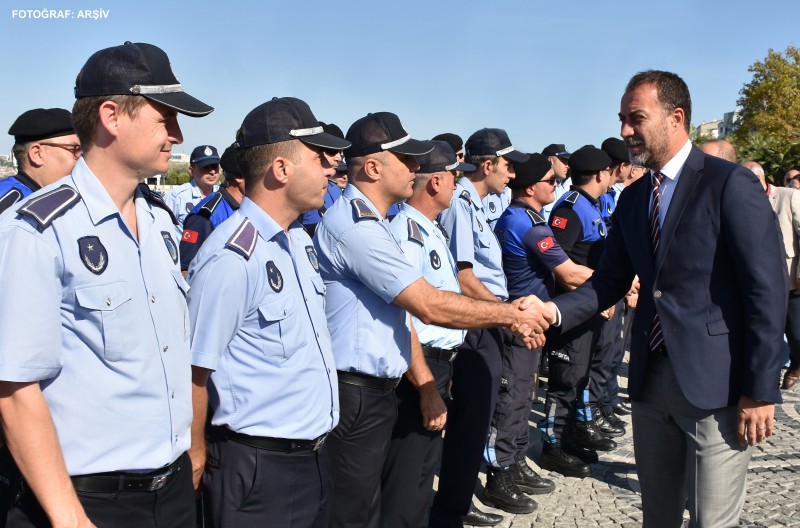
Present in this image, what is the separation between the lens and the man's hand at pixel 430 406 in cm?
370

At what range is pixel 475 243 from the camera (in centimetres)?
493

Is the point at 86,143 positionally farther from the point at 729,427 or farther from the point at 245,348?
the point at 729,427

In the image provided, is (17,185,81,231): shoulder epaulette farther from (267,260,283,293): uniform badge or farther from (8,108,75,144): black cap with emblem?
(8,108,75,144): black cap with emblem

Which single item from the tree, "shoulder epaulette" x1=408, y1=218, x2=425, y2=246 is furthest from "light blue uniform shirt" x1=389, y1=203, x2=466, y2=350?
the tree

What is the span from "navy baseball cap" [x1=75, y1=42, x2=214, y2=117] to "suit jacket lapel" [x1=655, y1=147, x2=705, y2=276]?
1866mm

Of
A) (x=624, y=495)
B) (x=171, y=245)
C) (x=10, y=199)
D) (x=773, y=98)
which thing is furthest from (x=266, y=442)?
(x=773, y=98)

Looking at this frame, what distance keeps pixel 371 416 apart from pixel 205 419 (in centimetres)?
95

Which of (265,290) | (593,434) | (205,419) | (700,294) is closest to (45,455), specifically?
(205,419)

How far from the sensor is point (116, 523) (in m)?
1.99

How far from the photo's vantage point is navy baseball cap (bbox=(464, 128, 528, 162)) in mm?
5582

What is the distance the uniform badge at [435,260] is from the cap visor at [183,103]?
6.72 feet

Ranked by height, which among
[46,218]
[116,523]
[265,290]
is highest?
[46,218]

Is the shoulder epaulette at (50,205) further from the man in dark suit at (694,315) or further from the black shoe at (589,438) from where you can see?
the black shoe at (589,438)

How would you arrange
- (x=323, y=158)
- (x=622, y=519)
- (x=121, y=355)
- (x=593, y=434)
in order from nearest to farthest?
(x=121, y=355) < (x=323, y=158) < (x=622, y=519) < (x=593, y=434)
